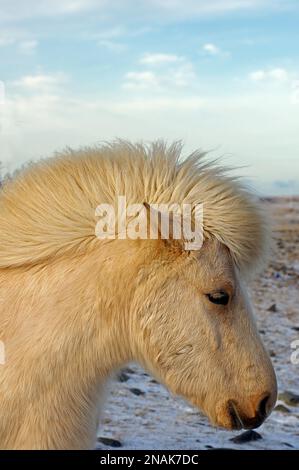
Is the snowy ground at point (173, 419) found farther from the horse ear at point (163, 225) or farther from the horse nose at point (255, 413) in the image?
the horse nose at point (255, 413)

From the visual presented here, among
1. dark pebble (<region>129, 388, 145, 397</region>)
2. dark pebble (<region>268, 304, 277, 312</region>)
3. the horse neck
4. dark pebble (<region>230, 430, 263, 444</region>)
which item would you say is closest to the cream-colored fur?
the horse neck

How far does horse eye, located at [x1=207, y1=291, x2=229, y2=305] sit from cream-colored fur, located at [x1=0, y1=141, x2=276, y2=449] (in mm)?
24

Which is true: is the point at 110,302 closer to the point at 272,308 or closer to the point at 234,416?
the point at 234,416

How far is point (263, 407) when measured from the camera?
9.36 ft

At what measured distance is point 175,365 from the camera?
2.83m

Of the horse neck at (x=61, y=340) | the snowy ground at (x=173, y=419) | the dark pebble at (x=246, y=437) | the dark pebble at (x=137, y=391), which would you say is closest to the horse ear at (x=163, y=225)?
the horse neck at (x=61, y=340)

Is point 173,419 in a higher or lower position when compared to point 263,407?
lower

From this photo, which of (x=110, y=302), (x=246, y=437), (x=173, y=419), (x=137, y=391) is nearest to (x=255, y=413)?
(x=110, y=302)

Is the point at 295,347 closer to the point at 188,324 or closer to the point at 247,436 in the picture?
the point at 247,436

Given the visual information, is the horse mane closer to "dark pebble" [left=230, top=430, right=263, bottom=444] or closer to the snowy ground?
the snowy ground

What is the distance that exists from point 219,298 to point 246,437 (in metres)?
3.11

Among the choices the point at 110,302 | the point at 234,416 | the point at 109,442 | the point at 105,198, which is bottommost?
the point at 109,442

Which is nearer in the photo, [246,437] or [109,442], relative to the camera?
[109,442]

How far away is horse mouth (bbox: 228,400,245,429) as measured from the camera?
113 inches
